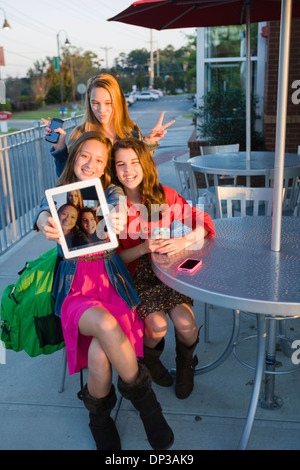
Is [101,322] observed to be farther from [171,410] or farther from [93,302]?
[171,410]

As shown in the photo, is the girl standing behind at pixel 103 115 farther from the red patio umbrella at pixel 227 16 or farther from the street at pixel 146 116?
the street at pixel 146 116

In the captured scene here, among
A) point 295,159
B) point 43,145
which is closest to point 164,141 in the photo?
point 43,145

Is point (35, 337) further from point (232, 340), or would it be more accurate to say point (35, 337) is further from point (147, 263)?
point (232, 340)

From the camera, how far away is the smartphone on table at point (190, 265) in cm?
189

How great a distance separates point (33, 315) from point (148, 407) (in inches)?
27.4

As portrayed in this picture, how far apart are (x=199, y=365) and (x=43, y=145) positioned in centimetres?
409

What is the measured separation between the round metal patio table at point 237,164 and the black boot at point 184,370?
1.96m

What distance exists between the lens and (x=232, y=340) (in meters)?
2.44

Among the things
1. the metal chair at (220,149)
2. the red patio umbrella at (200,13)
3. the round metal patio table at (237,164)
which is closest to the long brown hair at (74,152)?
the red patio umbrella at (200,13)

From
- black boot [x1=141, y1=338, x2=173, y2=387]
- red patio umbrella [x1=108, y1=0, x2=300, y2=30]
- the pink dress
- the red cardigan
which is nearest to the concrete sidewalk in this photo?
black boot [x1=141, y1=338, x2=173, y2=387]

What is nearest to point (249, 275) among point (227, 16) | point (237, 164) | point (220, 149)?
point (237, 164)

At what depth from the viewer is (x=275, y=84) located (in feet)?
22.1

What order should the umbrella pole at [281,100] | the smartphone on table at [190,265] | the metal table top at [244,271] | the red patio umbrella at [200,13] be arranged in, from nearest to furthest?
Result: the metal table top at [244,271]
the umbrella pole at [281,100]
the smartphone on table at [190,265]
the red patio umbrella at [200,13]

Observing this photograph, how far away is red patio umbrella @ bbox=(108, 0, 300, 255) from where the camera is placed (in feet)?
6.00
